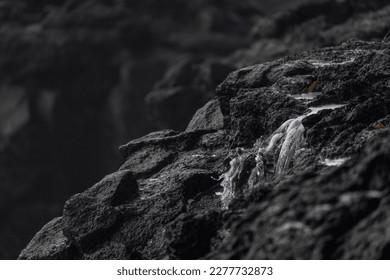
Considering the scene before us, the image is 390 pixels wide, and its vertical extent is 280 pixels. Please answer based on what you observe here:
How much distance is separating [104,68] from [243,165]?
41434 mm

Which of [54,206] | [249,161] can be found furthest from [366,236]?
[54,206]

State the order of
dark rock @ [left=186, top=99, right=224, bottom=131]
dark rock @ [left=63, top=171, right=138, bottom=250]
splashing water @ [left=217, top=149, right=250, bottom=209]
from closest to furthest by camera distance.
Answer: splashing water @ [left=217, top=149, right=250, bottom=209], dark rock @ [left=63, top=171, right=138, bottom=250], dark rock @ [left=186, top=99, right=224, bottom=131]

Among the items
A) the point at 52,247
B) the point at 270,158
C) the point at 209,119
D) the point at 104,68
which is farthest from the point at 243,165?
the point at 104,68

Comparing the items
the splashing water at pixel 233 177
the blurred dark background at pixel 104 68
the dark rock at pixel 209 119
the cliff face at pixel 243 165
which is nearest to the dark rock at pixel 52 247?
the cliff face at pixel 243 165

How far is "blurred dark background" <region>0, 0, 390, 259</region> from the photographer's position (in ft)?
164

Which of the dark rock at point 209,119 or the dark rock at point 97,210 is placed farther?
the dark rock at point 209,119

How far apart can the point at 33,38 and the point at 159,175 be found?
41.5 metres

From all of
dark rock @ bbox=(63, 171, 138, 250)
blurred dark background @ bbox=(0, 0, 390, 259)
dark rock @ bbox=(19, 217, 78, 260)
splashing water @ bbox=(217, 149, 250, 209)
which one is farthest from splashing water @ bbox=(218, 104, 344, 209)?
blurred dark background @ bbox=(0, 0, 390, 259)

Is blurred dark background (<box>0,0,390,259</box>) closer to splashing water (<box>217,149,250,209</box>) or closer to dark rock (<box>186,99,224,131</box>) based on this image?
dark rock (<box>186,99,224,131</box>)

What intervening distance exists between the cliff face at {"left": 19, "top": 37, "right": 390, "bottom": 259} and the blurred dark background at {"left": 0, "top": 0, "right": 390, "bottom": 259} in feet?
84.8

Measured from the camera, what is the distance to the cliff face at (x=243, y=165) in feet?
34.1

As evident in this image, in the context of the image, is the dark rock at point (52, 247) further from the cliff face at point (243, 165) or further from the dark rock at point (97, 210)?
the dark rock at point (97, 210)

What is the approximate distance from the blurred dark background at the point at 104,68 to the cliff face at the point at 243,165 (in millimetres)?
25836

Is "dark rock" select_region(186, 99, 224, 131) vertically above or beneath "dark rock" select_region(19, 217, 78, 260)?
above
